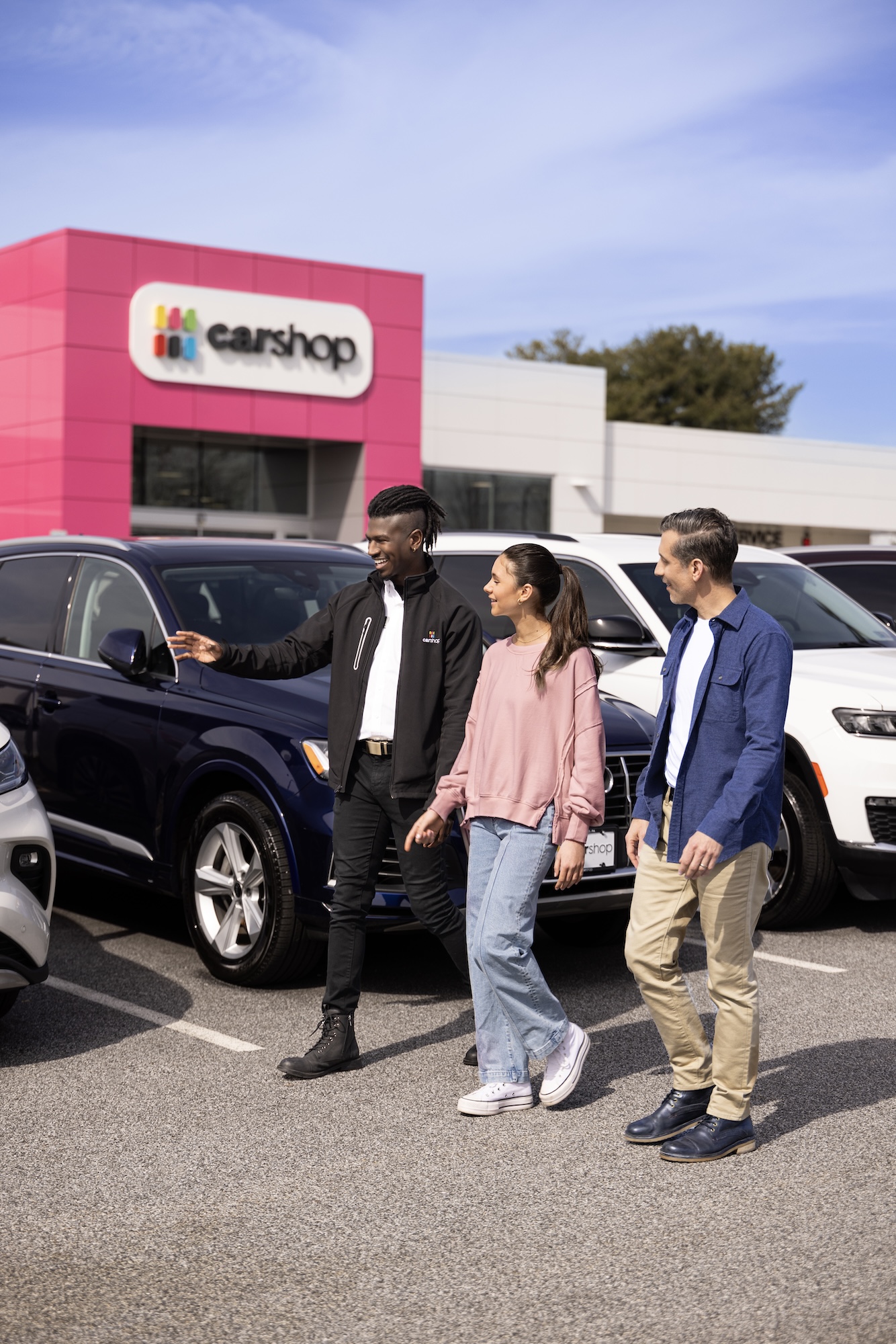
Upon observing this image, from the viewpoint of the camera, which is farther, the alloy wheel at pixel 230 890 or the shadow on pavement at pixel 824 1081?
the alloy wheel at pixel 230 890

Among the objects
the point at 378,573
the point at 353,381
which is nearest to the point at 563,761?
the point at 378,573

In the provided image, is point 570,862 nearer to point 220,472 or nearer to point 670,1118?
point 670,1118

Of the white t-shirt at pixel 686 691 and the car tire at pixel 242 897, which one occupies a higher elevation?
the white t-shirt at pixel 686 691

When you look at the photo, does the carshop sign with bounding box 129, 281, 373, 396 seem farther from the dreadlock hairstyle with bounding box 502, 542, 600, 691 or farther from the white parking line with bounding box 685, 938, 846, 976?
the dreadlock hairstyle with bounding box 502, 542, 600, 691

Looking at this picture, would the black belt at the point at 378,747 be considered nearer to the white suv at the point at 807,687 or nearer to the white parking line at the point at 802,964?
the white parking line at the point at 802,964

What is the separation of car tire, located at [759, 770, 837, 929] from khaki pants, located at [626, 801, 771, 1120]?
3160mm

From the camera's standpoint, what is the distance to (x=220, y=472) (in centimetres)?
3042

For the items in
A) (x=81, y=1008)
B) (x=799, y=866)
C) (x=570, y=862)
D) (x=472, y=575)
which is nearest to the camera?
(x=570, y=862)

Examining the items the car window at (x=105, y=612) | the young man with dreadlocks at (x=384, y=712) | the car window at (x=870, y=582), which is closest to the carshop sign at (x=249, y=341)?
the car window at (x=870, y=582)

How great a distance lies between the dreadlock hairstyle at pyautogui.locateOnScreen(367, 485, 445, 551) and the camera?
546 centimetres

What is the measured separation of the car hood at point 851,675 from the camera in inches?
301

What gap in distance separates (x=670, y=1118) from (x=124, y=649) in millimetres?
3168

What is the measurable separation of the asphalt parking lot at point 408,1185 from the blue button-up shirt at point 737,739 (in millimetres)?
988

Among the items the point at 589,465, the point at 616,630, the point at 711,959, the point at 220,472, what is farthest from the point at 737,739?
the point at 589,465
